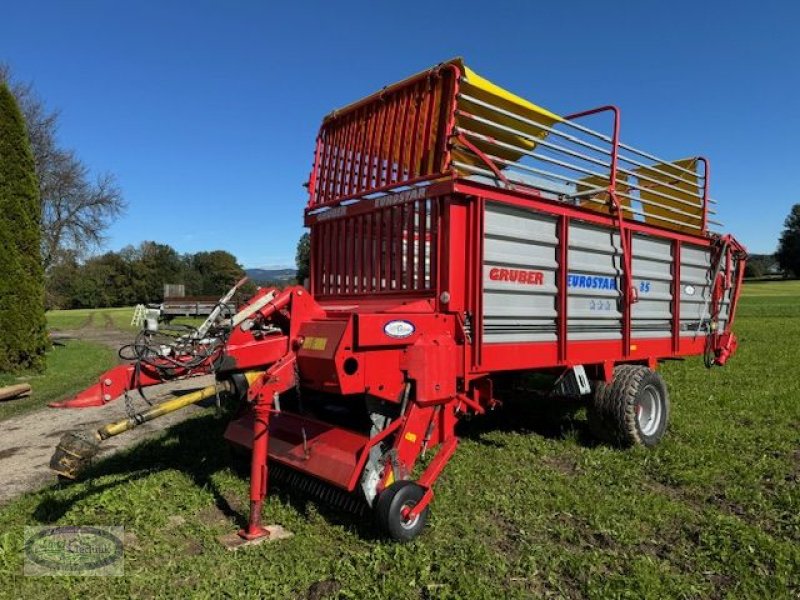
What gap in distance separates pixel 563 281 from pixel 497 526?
210 centimetres

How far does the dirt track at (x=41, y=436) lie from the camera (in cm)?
555

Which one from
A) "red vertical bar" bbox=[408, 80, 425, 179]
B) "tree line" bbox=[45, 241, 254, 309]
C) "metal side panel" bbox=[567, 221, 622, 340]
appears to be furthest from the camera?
"tree line" bbox=[45, 241, 254, 309]

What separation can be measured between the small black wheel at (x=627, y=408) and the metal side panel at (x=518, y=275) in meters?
1.14

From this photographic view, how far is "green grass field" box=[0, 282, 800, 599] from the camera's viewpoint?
11.4ft

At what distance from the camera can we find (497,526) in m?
4.29

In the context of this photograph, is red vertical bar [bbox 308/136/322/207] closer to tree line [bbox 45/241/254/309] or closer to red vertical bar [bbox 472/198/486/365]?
red vertical bar [bbox 472/198/486/365]

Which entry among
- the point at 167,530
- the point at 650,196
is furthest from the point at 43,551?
the point at 650,196

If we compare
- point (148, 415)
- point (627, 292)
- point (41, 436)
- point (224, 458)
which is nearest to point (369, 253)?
point (148, 415)

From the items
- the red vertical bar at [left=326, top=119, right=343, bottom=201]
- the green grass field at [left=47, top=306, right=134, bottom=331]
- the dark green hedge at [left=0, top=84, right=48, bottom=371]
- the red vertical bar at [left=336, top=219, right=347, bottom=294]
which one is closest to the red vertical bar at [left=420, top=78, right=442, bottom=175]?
the red vertical bar at [left=336, top=219, right=347, bottom=294]

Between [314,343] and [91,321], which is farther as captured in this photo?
[91,321]

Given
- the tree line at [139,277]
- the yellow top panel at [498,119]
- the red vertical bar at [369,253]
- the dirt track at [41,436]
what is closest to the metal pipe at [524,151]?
the yellow top panel at [498,119]

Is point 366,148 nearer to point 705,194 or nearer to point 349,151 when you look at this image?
point 349,151

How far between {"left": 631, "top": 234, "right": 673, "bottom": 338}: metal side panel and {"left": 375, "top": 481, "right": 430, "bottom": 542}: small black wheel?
10.8ft

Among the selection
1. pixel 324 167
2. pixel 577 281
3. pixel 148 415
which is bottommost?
pixel 148 415
